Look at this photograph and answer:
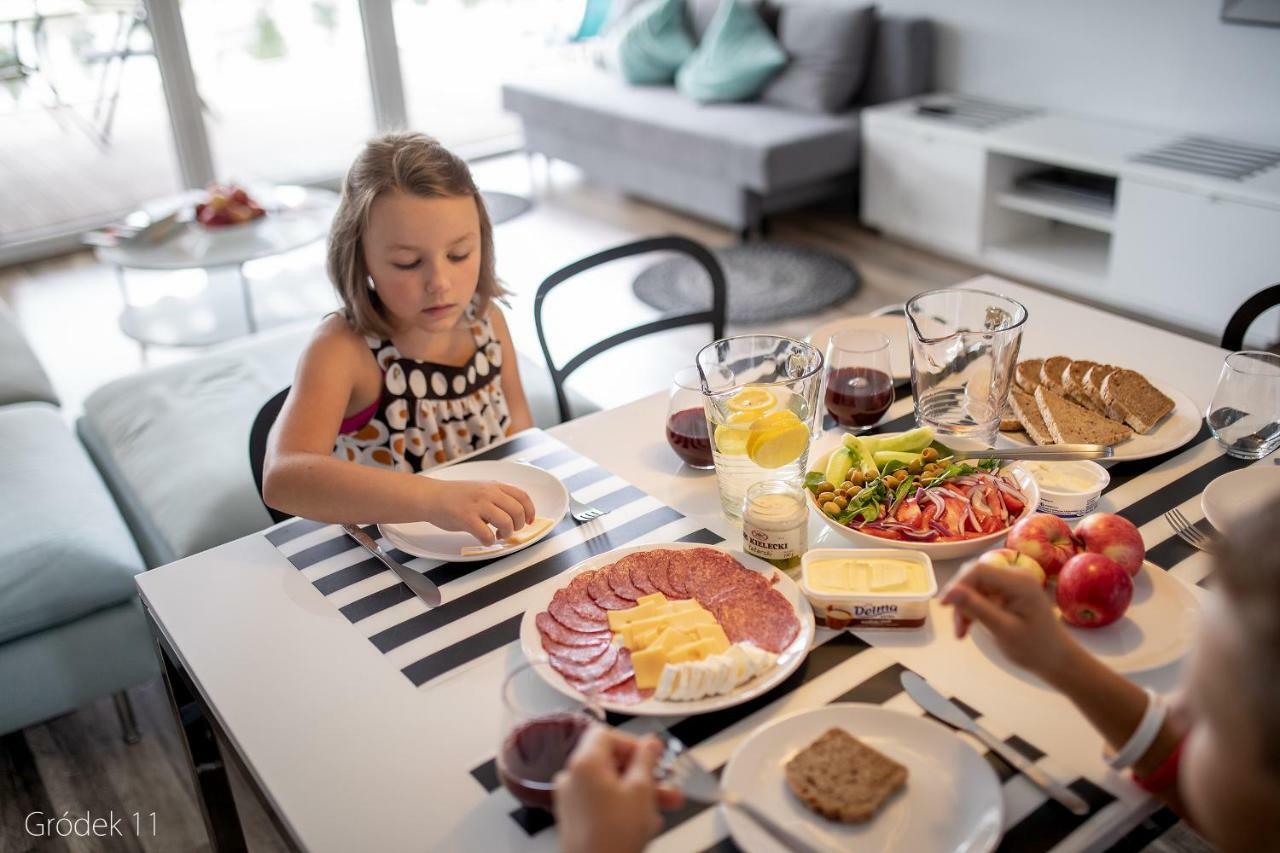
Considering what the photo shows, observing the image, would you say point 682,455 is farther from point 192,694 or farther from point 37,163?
point 37,163

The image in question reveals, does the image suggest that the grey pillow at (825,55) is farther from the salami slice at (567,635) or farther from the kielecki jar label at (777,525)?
the salami slice at (567,635)

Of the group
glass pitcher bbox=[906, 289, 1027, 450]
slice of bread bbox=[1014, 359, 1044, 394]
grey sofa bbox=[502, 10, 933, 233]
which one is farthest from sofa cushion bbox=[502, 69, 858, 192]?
glass pitcher bbox=[906, 289, 1027, 450]

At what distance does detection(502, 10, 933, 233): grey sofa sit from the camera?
4223mm

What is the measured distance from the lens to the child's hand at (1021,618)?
0.94 m

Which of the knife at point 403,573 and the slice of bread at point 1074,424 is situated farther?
the slice of bread at point 1074,424

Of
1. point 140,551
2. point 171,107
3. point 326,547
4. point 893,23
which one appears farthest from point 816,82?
point 326,547

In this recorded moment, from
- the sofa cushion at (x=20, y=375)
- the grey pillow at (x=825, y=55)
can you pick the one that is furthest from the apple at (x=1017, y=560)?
the grey pillow at (x=825, y=55)

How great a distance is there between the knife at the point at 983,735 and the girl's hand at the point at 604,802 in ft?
1.06

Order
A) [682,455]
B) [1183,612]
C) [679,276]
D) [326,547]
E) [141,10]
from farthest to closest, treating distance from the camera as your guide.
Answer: [141,10] < [679,276] < [682,455] < [326,547] < [1183,612]

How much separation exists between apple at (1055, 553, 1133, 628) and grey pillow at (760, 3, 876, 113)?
367 centimetres

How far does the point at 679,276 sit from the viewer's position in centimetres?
414

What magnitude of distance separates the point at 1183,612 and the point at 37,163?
522cm

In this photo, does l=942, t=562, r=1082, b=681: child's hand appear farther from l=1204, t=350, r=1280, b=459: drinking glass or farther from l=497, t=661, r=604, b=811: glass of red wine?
l=1204, t=350, r=1280, b=459: drinking glass

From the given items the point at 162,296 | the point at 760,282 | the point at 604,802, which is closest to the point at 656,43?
the point at 760,282
